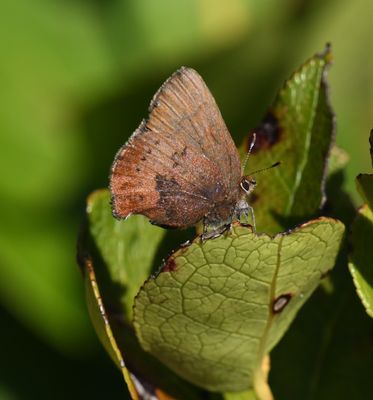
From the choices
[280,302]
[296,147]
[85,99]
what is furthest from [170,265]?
[85,99]

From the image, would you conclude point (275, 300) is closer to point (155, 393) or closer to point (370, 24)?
point (155, 393)

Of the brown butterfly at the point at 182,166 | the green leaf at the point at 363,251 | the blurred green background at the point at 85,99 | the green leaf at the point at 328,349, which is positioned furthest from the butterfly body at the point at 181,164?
the blurred green background at the point at 85,99

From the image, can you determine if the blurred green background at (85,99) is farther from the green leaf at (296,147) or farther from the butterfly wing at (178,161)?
the green leaf at (296,147)

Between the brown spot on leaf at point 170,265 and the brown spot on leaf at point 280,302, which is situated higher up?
the brown spot on leaf at point 170,265

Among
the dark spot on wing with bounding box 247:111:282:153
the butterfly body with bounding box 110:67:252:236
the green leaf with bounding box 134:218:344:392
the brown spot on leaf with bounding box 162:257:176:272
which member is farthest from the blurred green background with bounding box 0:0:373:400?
the brown spot on leaf with bounding box 162:257:176:272

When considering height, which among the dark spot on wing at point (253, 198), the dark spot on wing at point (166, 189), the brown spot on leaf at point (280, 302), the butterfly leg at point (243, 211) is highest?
the dark spot on wing at point (166, 189)

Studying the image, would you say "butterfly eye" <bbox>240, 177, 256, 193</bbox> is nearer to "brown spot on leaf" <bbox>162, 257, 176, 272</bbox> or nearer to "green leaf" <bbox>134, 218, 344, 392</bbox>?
"green leaf" <bbox>134, 218, 344, 392</bbox>

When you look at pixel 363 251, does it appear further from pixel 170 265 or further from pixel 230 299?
pixel 170 265
